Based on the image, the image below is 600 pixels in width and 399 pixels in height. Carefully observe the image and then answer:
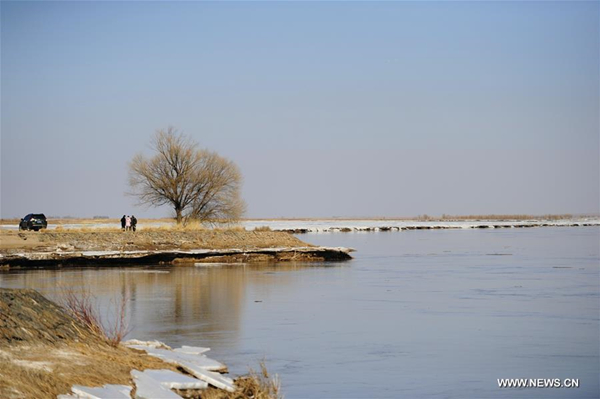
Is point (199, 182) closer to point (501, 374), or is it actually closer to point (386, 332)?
point (386, 332)

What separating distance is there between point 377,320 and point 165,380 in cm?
943

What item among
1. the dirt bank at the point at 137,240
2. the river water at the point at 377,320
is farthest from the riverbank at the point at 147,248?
the river water at the point at 377,320

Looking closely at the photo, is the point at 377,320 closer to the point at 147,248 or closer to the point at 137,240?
the point at 147,248

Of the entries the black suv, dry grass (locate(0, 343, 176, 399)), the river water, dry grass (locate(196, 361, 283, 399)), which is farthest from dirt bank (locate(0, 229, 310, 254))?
dry grass (locate(196, 361, 283, 399))

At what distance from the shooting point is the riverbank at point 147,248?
122 feet

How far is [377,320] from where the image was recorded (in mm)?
19188

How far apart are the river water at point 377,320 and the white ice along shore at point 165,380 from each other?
88cm

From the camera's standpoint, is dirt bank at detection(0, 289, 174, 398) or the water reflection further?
the water reflection

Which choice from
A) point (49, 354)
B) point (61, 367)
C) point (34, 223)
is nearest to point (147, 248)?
point (34, 223)

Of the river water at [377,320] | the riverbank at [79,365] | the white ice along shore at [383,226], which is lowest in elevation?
the river water at [377,320]

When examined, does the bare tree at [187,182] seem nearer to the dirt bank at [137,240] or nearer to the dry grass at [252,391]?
the dirt bank at [137,240]

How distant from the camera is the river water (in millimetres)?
13109

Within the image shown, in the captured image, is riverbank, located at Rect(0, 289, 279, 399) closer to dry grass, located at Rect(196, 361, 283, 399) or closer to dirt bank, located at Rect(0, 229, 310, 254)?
dry grass, located at Rect(196, 361, 283, 399)

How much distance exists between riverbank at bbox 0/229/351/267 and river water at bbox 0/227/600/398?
2.82 meters
